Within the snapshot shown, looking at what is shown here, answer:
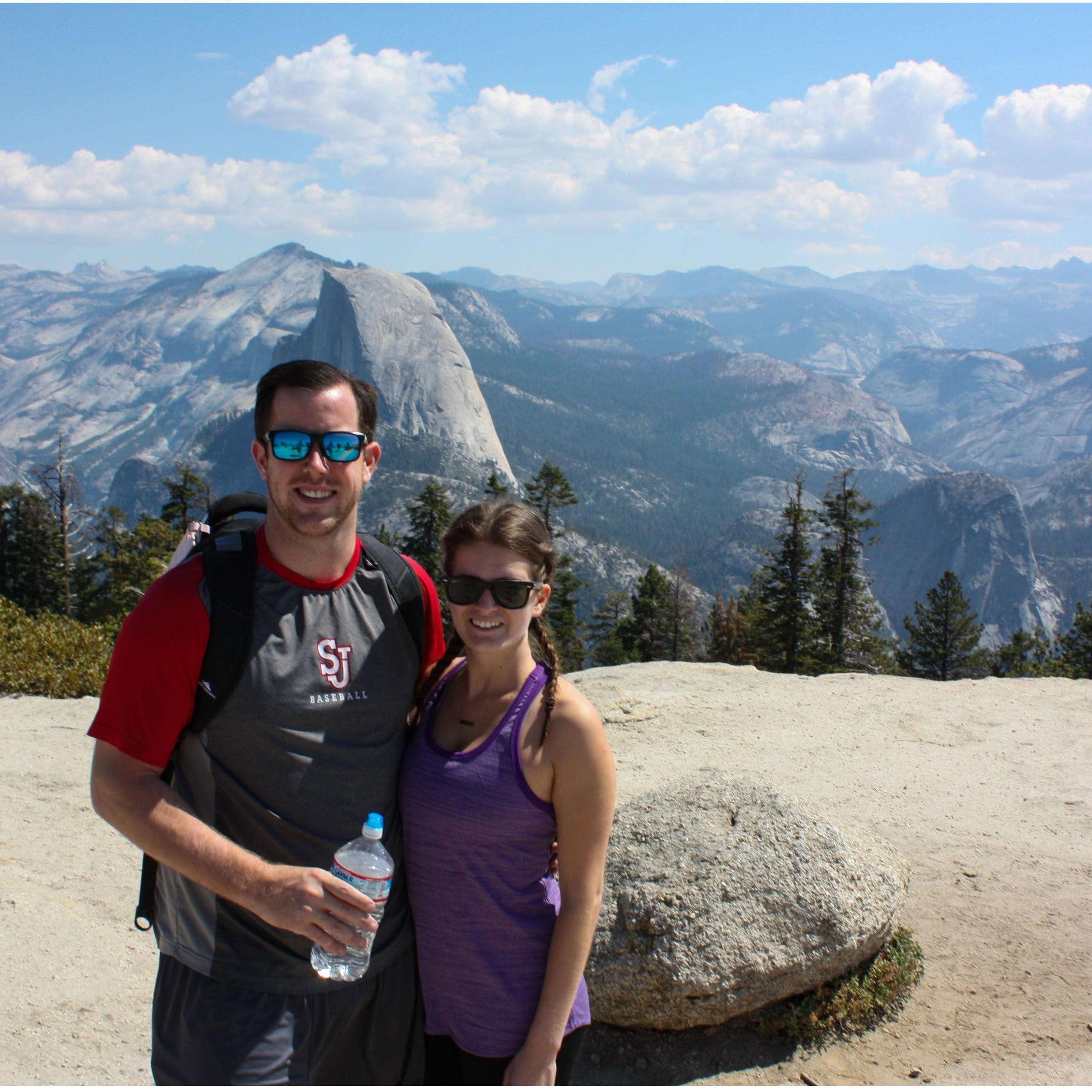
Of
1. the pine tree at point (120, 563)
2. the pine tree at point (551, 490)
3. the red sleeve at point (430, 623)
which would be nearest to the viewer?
the red sleeve at point (430, 623)

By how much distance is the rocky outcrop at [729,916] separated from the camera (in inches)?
243

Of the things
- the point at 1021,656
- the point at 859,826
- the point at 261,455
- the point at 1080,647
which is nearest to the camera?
the point at 261,455

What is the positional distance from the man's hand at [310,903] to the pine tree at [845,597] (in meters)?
41.4

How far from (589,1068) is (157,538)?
43.0m

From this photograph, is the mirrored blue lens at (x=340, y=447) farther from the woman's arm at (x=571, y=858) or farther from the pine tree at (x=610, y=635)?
the pine tree at (x=610, y=635)

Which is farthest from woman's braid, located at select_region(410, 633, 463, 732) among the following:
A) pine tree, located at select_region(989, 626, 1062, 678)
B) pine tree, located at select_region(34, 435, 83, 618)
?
pine tree, located at select_region(989, 626, 1062, 678)

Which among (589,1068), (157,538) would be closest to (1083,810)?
(589,1068)

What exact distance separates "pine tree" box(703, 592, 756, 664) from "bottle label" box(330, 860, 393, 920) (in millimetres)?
44037

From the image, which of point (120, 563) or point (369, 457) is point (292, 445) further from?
point (120, 563)

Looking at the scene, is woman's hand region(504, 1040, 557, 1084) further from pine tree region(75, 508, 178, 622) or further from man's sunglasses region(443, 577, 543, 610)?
pine tree region(75, 508, 178, 622)

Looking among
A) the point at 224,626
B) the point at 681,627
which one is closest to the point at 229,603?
the point at 224,626

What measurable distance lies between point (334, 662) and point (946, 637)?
4821cm

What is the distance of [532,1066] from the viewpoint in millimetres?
3117

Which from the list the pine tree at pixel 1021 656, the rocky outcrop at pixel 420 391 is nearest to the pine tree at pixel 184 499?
the pine tree at pixel 1021 656
